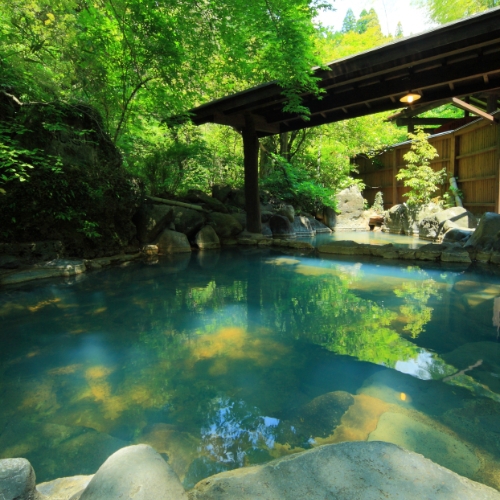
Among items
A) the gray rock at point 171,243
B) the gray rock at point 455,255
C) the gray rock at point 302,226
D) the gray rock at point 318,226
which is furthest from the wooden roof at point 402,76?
the gray rock at point 318,226

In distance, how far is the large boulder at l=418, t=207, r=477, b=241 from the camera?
910cm

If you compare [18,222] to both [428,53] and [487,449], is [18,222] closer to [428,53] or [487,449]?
[487,449]

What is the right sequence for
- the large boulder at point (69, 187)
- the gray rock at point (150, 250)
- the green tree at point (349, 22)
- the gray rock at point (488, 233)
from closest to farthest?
1. the large boulder at point (69, 187)
2. the gray rock at point (488, 233)
3. the gray rock at point (150, 250)
4. the green tree at point (349, 22)

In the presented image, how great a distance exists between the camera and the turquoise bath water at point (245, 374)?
5.60 feet

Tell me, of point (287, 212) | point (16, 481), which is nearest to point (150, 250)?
point (287, 212)

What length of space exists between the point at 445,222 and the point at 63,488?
10.2m

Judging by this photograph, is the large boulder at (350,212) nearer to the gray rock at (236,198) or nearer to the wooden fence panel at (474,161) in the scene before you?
the wooden fence panel at (474,161)

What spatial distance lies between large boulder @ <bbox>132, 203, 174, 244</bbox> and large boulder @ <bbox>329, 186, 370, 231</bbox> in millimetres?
8405

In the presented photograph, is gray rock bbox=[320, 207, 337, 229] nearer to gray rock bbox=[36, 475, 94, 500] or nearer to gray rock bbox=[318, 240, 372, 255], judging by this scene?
gray rock bbox=[318, 240, 372, 255]

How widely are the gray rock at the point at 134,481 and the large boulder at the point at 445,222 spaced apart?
9625 mm

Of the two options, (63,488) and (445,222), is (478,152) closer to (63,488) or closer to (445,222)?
(445,222)

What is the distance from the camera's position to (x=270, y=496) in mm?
1012

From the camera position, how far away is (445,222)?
30.8ft

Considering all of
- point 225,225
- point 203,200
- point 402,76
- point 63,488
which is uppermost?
point 402,76
